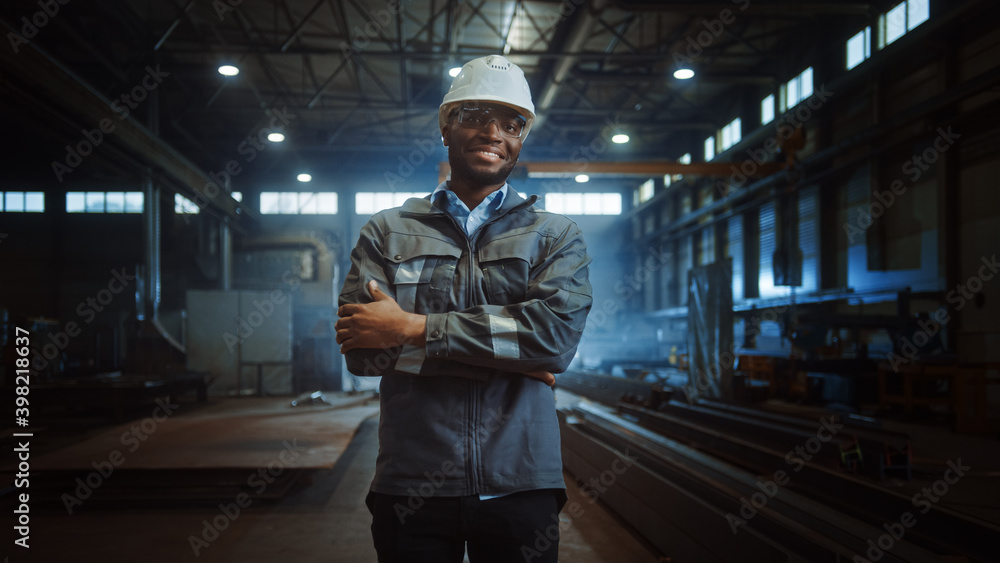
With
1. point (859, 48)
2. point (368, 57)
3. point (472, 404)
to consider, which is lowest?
point (472, 404)

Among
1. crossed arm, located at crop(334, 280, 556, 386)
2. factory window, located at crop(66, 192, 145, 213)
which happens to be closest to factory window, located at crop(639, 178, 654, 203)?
factory window, located at crop(66, 192, 145, 213)

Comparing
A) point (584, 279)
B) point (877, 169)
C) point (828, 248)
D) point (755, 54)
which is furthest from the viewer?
point (755, 54)

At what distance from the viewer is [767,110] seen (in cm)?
1486

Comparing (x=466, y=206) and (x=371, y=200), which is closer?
(x=466, y=206)

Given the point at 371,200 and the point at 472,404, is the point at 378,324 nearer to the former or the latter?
the point at 472,404

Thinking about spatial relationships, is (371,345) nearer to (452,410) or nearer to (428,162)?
(452,410)

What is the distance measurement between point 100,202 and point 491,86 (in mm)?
22216

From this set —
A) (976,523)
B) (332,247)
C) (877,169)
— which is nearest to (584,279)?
(976,523)

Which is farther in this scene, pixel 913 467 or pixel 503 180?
pixel 913 467

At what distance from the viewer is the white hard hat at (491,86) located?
146 cm

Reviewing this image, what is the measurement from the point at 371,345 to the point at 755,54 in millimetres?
14595

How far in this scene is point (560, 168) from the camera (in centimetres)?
1311

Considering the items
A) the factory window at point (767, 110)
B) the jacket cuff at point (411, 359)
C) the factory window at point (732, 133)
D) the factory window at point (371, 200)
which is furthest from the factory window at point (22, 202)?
the jacket cuff at point (411, 359)

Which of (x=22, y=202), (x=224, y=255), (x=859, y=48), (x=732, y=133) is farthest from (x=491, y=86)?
(x=22, y=202)
